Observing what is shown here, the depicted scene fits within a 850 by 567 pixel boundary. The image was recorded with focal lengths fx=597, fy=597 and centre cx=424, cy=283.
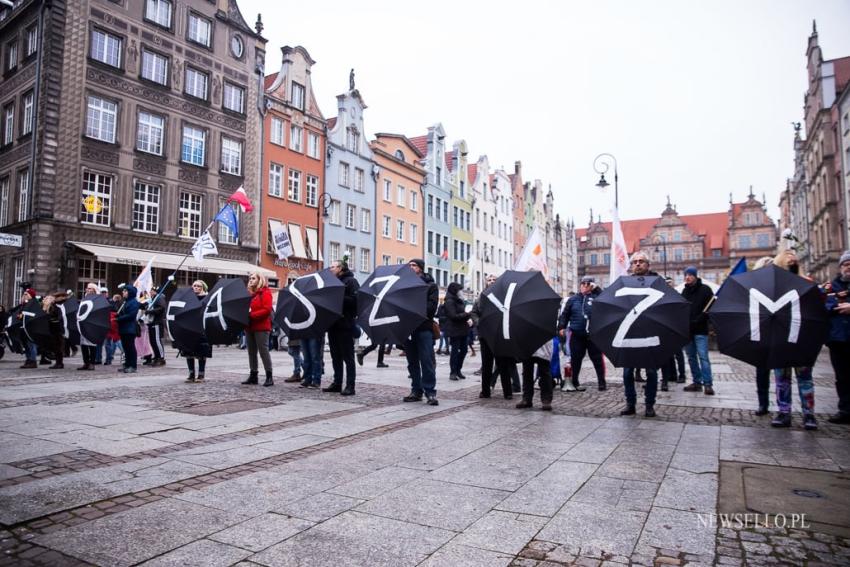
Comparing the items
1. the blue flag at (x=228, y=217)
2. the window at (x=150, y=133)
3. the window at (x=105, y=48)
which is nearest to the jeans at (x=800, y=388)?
the blue flag at (x=228, y=217)

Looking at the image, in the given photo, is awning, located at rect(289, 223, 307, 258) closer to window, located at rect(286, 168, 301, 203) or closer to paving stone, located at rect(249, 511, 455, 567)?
→ window, located at rect(286, 168, 301, 203)

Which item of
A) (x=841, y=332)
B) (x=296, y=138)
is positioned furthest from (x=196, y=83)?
(x=841, y=332)

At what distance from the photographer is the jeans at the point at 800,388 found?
6820 mm

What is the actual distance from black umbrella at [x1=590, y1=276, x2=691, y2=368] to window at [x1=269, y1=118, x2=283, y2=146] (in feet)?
100.0

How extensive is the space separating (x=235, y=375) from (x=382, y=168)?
33952mm

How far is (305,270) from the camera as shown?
117 feet

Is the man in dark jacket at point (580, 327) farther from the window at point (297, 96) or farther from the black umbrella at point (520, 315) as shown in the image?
the window at point (297, 96)

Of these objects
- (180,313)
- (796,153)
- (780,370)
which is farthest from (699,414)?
(796,153)

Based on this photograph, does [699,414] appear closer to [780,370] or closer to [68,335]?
[780,370]

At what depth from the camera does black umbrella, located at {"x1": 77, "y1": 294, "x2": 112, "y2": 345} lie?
40.6 ft

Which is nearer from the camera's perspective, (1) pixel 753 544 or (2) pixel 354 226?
(1) pixel 753 544

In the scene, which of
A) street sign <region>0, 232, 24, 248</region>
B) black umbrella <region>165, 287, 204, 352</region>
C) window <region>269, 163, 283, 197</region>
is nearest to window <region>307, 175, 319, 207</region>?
window <region>269, 163, 283, 197</region>

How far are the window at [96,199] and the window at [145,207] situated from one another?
1213 mm

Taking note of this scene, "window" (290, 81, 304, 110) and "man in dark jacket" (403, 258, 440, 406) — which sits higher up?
"window" (290, 81, 304, 110)
